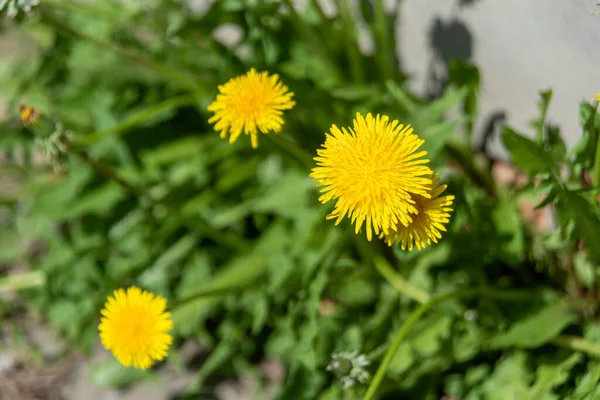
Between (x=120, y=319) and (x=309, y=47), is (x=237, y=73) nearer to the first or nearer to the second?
(x=309, y=47)

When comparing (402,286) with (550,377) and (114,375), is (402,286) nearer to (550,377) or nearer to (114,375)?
(550,377)

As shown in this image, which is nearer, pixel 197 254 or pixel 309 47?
pixel 309 47

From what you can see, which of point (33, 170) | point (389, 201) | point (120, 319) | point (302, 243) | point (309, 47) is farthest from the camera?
point (33, 170)

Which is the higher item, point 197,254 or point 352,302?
point 197,254

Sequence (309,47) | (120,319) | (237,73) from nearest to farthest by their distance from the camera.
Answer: (120,319)
(237,73)
(309,47)

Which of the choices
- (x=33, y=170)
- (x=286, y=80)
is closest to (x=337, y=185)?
(x=286, y=80)

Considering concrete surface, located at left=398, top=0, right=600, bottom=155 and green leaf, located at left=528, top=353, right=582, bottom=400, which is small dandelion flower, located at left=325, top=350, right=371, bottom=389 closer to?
green leaf, located at left=528, top=353, right=582, bottom=400

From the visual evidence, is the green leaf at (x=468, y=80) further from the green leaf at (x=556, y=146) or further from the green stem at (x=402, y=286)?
the green stem at (x=402, y=286)
